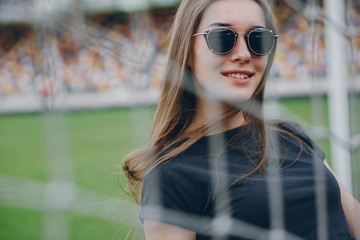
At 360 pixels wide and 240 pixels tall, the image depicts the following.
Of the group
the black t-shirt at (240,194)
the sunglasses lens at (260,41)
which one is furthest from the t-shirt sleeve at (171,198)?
the sunglasses lens at (260,41)

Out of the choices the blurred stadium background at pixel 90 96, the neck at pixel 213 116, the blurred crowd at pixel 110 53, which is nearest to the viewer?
the blurred stadium background at pixel 90 96

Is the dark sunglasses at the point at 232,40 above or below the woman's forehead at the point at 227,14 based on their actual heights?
below

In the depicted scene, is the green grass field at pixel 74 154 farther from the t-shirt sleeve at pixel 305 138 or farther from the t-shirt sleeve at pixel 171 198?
the t-shirt sleeve at pixel 305 138

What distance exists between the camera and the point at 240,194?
0.52m

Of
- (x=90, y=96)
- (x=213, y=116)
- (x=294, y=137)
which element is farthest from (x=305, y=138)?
(x=90, y=96)

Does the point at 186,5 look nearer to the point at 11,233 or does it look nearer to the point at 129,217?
the point at 129,217

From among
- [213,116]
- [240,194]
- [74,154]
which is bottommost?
[74,154]

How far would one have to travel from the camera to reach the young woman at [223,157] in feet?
1.67

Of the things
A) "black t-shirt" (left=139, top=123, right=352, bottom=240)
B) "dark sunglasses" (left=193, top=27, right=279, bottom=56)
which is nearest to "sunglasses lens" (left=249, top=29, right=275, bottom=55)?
"dark sunglasses" (left=193, top=27, right=279, bottom=56)

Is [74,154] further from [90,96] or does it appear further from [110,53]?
[110,53]

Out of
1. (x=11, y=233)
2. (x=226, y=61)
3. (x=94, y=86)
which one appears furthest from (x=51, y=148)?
(x=94, y=86)

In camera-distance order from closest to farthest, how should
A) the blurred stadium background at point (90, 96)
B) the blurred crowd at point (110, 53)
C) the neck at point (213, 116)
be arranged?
1. the blurred stadium background at point (90, 96)
2. the blurred crowd at point (110, 53)
3. the neck at point (213, 116)

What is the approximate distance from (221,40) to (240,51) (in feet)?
0.12

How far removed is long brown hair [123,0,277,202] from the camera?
1.77 feet
